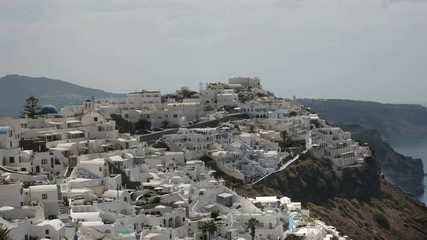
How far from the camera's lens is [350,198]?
84812mm

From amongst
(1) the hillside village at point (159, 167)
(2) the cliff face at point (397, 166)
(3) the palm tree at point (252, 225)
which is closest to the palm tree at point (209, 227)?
(1) the hillside village at point (159, 167)

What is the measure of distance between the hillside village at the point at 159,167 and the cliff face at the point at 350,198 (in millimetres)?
1443

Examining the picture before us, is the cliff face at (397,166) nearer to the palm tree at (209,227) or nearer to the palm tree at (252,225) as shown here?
the palm tree at (252,225)

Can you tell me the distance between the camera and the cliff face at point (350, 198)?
237ft

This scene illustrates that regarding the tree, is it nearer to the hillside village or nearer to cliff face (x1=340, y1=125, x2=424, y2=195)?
the hillside village

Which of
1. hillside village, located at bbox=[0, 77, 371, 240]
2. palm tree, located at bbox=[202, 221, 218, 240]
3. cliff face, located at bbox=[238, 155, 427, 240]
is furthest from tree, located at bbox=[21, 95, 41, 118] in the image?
palm tree, located at bbox=[202, 221, 218, 240]

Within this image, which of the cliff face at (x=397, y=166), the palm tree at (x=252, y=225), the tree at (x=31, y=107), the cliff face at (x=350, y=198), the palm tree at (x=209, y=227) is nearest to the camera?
the palm tree at (x=209, y=227)

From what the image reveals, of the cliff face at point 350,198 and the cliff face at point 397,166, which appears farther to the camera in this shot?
the cliff face at point 397,166

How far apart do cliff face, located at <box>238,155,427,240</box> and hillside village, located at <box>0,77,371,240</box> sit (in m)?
1.44

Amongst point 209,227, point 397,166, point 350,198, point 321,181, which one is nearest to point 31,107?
point 321,181

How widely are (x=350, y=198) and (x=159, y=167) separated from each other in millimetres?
33704

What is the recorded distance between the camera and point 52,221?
35156 mm

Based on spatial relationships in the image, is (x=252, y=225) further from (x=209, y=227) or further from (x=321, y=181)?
(x=321, y=181)

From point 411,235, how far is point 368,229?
28.6 ft
